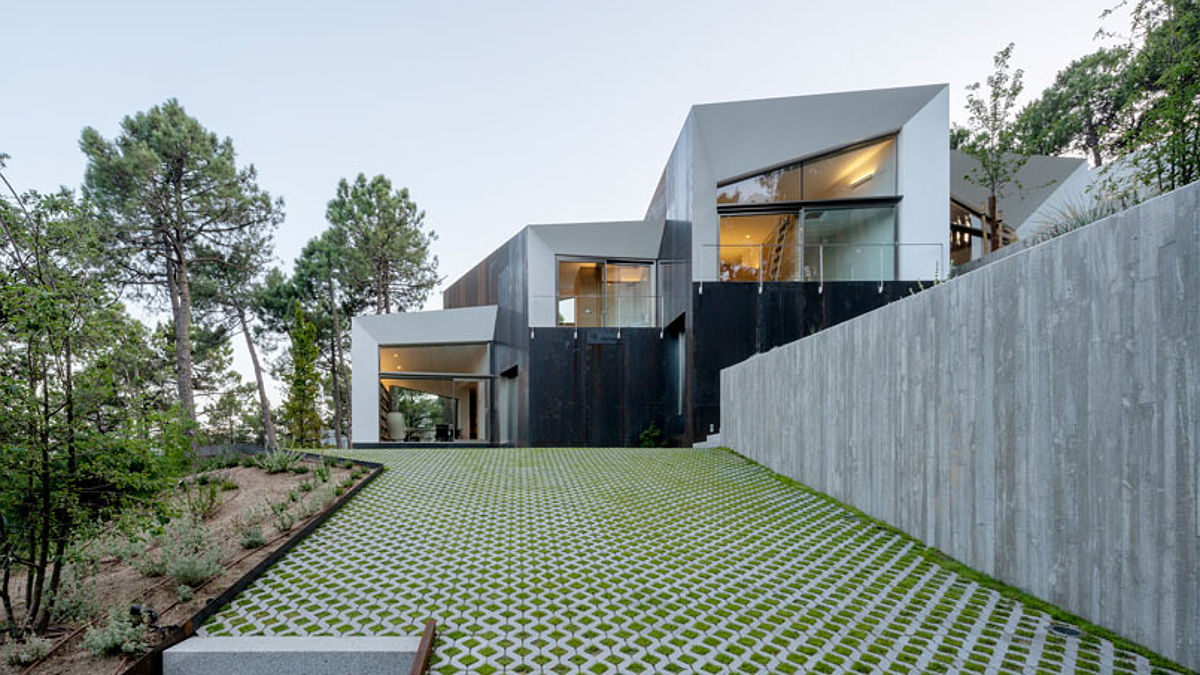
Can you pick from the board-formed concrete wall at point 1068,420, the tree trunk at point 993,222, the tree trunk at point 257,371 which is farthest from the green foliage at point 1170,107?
the tree trunk at point 257,371

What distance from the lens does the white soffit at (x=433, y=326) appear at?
669 inches

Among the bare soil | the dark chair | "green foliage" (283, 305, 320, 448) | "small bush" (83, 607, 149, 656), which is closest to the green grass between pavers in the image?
"small bush" (83, 607, 149, 656)

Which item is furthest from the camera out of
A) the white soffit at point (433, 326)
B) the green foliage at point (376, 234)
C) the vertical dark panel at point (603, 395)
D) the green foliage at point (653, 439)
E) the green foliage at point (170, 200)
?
the green foliage at point (376, 234)

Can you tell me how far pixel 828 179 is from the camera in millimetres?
12188

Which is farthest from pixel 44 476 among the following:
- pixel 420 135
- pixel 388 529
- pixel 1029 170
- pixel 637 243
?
pixel 420 135

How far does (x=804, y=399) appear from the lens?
6.18 metres

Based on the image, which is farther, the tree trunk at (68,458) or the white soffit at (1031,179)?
the white soffit at (1031,179)

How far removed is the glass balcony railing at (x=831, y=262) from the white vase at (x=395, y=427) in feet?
39.3

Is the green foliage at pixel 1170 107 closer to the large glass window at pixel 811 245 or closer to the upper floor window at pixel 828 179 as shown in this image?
the large glass window at pixel 811 245

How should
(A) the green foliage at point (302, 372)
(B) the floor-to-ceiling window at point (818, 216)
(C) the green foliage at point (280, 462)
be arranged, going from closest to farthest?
1. (C) the green foliage at point (280, 462)
2. (B) the floor-to-ceiling window at point (818, 216)
3. (A) the green foliage at point (302, 372)

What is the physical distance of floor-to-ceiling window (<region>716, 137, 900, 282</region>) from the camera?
446 inches

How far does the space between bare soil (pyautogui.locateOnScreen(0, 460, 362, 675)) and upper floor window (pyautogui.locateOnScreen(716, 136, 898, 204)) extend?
1046cm

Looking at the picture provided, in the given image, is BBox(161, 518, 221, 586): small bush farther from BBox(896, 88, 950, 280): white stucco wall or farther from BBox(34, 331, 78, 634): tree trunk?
BBox(896, 88, 950, 280): white stucco wall

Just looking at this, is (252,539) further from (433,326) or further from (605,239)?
(433,326)
